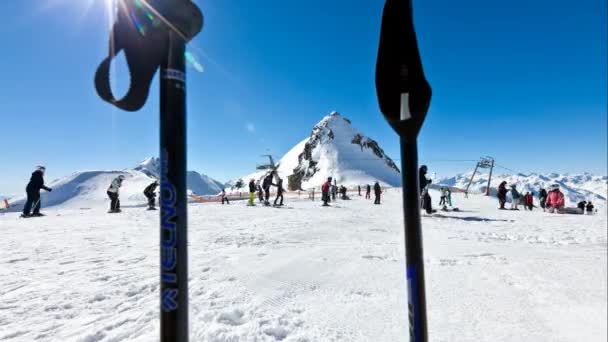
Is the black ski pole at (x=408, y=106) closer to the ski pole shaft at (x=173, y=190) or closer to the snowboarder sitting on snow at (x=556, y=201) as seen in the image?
the ski pole shaft at (x=173, y=190)

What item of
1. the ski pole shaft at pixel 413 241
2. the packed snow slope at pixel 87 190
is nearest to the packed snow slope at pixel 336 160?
the packed snow slope at pixel 87 190

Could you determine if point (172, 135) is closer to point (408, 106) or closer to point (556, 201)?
point (408, 106)

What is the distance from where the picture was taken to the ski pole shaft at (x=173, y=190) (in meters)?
1.00

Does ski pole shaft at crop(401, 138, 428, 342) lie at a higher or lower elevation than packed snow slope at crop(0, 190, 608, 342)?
higher

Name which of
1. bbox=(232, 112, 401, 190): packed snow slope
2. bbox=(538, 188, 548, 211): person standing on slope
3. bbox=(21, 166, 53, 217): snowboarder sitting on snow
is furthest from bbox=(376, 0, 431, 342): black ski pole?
bbox=(232, 112, 401, 190): packed snow slope

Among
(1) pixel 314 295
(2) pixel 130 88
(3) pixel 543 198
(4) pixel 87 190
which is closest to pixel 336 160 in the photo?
(4) pixel 87 190

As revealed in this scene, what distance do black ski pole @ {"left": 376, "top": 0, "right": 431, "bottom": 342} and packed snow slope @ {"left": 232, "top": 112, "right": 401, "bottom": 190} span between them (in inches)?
3890

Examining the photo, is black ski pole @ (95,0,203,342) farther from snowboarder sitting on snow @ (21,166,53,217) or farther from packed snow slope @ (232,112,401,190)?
packed snow slope @ (232,112,401,190)

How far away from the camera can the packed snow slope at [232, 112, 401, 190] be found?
4291 inches

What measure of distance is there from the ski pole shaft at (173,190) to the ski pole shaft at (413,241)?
78cm

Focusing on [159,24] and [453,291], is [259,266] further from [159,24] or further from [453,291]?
[159,24]

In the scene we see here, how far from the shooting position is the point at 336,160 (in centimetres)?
12194

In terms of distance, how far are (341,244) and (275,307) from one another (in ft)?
9.33

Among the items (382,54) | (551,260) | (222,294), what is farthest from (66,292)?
(551,260)
